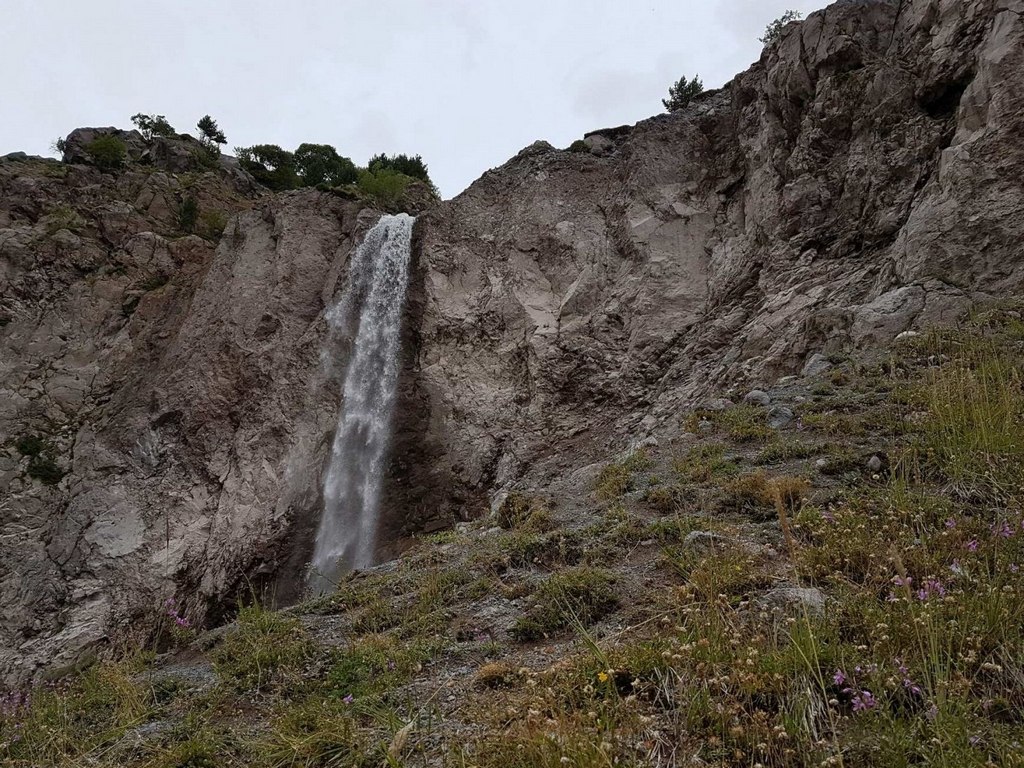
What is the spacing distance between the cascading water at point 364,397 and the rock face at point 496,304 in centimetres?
62

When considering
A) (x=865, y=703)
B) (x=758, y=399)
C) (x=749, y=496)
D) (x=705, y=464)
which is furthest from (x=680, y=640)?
(x=758, y=399)

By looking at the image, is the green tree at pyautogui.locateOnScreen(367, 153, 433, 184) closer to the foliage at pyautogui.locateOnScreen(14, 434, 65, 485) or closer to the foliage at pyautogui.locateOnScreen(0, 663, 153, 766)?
the foliage at pyautogui.locateOnScreen(14, 434, 65, 485)

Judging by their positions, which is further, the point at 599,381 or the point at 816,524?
the point at 599,381

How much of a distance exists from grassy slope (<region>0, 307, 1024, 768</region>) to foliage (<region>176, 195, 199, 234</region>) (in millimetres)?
27702

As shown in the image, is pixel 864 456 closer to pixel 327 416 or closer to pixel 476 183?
pixel 327 416

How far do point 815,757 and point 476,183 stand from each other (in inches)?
930

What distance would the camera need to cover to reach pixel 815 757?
209 centimetres

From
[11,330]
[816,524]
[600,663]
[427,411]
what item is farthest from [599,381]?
[11,330]

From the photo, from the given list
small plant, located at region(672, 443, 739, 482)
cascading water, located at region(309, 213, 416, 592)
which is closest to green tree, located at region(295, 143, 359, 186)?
cascading water, located at region(309, 213, 416, 592)

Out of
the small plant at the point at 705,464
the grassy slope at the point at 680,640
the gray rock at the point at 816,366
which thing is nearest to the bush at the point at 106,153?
the grassy slope at the point at 680,640

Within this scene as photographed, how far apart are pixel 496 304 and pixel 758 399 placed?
11.9m

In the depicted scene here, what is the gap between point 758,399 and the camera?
9633 millimetres

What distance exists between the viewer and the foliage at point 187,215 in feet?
95.4

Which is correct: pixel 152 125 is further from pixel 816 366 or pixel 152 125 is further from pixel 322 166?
pixel 816 366
